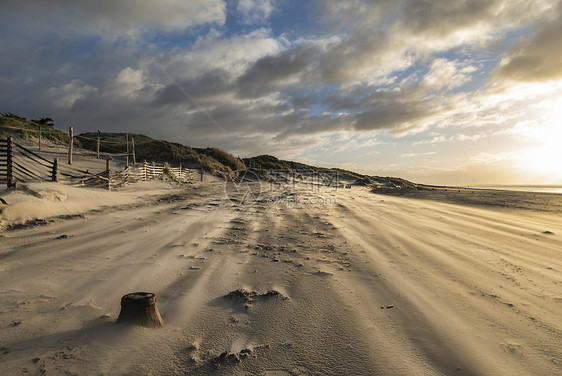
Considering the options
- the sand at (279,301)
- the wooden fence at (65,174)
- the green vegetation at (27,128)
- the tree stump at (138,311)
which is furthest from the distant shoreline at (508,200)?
the green vegetation at (27,128)

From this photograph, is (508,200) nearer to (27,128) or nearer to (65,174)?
(65,174)

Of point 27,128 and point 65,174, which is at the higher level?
point 27,128

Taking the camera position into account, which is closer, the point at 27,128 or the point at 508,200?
the point at 508,200

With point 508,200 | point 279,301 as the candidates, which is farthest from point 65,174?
point 508,200

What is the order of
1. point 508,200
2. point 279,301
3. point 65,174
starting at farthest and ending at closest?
point 508,200, point 65,174, point 279,301

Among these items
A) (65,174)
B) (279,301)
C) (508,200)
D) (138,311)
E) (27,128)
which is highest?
(27,128)

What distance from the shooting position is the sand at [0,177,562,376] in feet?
7.69

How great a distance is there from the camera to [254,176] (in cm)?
3706

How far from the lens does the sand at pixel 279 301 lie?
2344mm

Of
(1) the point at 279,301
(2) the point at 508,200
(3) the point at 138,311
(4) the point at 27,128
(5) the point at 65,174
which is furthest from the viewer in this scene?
(4) the point at 27,128

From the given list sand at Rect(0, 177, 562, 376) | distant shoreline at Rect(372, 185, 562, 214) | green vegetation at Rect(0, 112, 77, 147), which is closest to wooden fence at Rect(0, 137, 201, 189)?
sand at Rect(0, 177, 562, 376)

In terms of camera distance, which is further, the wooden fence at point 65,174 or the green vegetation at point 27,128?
the green vegetation at point 27,128

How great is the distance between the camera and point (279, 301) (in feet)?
11.2

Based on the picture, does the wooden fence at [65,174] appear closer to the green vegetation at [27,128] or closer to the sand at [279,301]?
the sand at [279,301]
